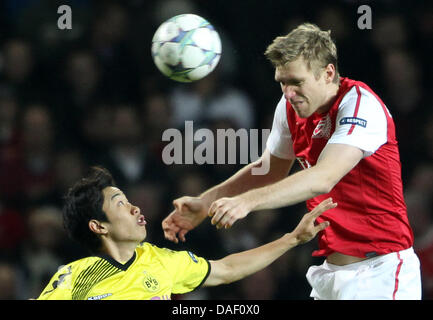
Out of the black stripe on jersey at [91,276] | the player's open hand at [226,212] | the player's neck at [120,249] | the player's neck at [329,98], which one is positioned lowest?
the black stripe on jersey at [91,276]

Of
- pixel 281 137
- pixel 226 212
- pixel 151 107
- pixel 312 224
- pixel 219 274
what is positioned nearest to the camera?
pixel 226 212

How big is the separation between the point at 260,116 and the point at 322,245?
271cm

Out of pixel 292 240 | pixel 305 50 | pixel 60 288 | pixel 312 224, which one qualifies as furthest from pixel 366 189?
pixel 60 288

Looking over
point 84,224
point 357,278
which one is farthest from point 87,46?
point 357,278

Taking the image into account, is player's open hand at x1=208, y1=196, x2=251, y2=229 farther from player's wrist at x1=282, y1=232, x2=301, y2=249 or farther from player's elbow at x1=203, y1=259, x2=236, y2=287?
player's elbow at x1=203, y1=259, x2=236, y2=287

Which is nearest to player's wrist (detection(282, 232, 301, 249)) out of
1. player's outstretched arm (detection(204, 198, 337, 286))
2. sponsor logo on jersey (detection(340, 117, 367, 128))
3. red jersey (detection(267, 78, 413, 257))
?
player's outstretched arm (detection(204, 198, 337, 286))

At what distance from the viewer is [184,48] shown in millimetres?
4613

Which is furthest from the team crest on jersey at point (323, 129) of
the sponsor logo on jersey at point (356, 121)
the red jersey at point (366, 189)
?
the sponsor logo on jersey at point (356, 121)

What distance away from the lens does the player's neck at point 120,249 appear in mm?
3555

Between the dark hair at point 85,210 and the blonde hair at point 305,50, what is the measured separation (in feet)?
3.52

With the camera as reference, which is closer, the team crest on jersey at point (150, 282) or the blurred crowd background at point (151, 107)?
the team crest on jersey at point (150, 282)

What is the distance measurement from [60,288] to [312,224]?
1.22 meters

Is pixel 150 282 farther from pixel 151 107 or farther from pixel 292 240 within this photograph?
pixel 151 107

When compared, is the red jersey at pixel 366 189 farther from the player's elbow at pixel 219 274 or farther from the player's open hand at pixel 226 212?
the player's open hand at pixel 226 212
